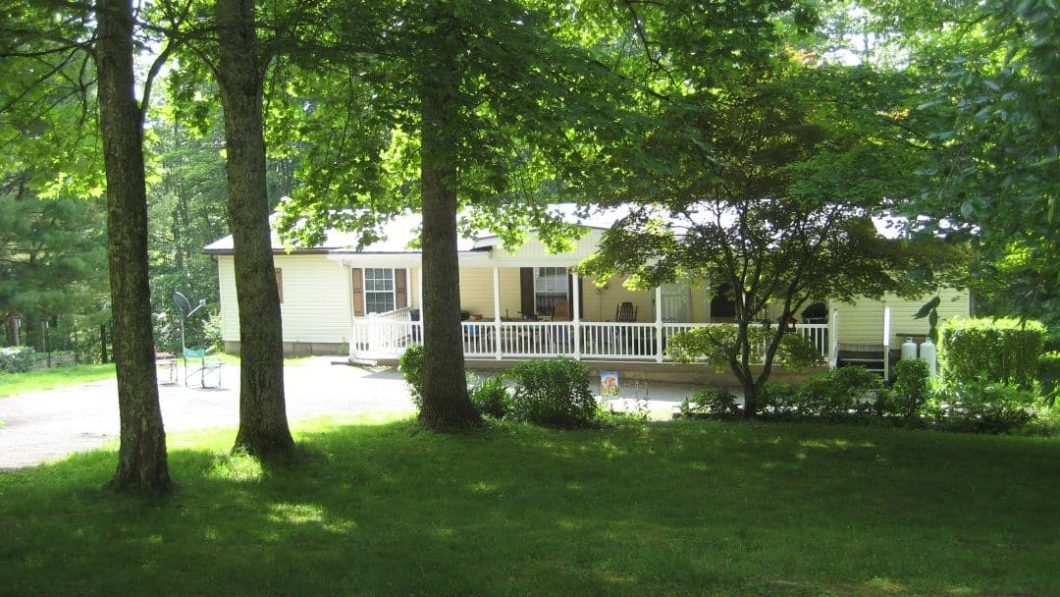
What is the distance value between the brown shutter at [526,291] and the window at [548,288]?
0.36ft

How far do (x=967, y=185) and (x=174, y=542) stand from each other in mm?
5813

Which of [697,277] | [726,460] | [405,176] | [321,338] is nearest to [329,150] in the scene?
[405,176]

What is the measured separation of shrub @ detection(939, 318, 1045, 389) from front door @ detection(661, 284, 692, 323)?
7854 millimetres

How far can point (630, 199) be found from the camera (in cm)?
1255

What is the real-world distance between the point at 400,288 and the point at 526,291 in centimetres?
397

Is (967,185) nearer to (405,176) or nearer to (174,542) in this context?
(174,542)

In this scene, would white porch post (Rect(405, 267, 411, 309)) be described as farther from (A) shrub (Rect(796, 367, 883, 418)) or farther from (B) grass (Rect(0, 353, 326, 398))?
(A) shrub (Rect(796, 367, 883, 418))

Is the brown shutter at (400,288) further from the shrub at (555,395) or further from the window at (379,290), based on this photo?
the shrub at (555,395)

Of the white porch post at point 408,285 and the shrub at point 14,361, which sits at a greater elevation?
the white porch post at point 408,285

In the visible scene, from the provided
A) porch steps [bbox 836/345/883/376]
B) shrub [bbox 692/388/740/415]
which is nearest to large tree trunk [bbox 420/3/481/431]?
shrub [bbox 692/388/740/415]

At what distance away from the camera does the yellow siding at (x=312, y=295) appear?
82.9 feet

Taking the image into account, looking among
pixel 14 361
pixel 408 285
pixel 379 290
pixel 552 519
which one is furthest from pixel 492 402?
pixel 14 361

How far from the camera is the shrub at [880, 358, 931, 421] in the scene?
13.2 meters

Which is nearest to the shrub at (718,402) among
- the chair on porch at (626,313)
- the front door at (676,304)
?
the front door at (676,304)
